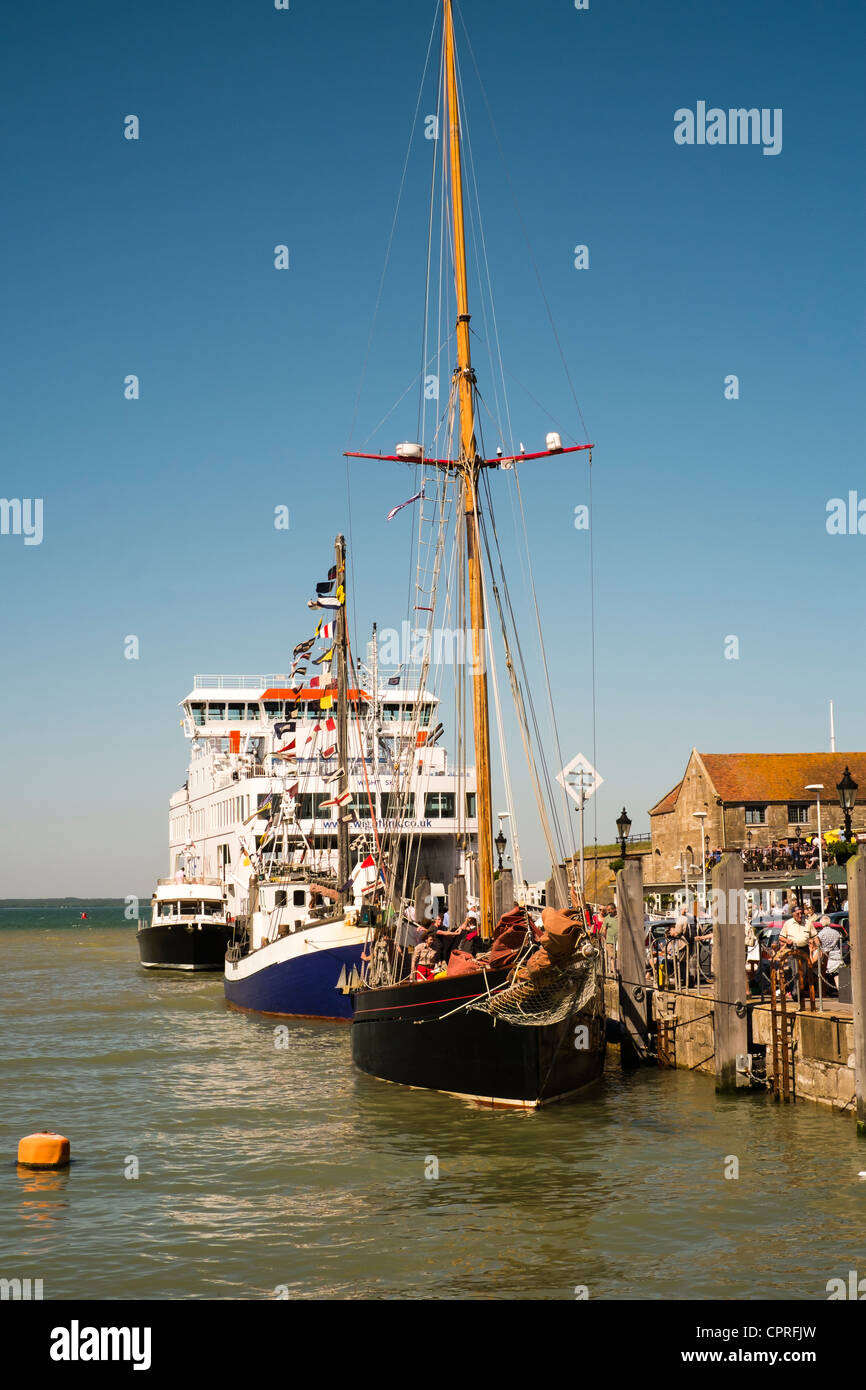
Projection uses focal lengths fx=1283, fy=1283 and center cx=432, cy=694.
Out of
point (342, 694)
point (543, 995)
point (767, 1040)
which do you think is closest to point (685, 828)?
point (342, 694)

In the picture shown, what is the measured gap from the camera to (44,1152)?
15.9m

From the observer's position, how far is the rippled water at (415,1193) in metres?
11.3

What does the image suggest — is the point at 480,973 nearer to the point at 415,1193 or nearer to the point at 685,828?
the point at 415,1193

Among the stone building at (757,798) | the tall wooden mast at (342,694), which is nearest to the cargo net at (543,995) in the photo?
the tall wooden mast at (342,694)

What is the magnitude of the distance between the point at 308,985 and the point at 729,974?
50.8 ft

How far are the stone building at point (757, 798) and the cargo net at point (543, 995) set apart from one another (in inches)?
1960

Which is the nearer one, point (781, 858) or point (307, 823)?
point (307, 823)

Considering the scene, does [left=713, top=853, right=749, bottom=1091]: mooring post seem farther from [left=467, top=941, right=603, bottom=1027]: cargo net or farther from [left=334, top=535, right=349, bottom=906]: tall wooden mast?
[left=334, top=535, right=349, bottom=906]: tall wooden mast

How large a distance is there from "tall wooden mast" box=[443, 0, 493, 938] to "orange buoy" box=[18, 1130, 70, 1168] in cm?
735

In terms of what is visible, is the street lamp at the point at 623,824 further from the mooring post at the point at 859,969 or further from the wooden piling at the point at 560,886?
the mooring post at the point at 859,969

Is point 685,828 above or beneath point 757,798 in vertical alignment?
beneath

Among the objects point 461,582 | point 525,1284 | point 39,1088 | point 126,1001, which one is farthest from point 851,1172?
point 126,1001

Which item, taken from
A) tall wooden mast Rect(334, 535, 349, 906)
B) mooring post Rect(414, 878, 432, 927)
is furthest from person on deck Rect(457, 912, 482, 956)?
tall wooden mast Rect(334, 535, 349, 906)
